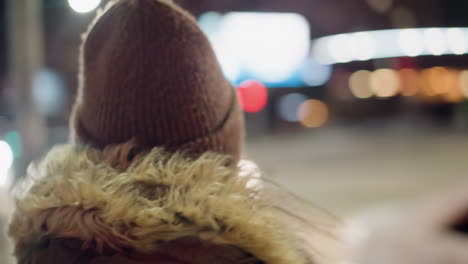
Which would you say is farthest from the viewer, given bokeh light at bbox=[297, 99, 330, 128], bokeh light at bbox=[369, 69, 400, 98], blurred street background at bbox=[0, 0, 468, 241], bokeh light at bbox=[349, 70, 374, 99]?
bokeh light at bbox=[349, 70, 374, 99]

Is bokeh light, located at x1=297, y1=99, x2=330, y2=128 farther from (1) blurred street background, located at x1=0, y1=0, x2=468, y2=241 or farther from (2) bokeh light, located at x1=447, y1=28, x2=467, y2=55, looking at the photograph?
(2) bokeh light, located at x1=447, y1=28, x2=467, y2=55

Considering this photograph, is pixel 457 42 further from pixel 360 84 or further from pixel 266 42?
pixel 360 84

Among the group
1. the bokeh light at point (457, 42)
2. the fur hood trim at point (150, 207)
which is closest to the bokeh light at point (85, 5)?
the fur hood trim at point (150, 207)

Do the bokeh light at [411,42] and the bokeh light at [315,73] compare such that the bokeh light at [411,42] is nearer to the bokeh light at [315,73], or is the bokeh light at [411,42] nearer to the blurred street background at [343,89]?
the blurred street background at [343,89]

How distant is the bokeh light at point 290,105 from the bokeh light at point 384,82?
2275 mm

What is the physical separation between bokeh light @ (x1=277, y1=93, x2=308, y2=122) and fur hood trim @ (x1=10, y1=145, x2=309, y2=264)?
562 inches

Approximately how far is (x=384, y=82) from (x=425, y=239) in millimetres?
12597

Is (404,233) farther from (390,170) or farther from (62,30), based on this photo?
(390,170)

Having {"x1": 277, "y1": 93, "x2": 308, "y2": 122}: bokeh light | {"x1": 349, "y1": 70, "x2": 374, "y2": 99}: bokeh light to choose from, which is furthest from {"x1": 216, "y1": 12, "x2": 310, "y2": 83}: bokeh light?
{"x1": 349, "y1": 70, "x2": 374, "y2": 99}: bokeh light

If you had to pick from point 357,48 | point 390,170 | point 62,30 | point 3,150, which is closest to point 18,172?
point 3,150

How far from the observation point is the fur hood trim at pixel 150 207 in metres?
1.03

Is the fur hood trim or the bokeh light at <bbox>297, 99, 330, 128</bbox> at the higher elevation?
the bokeh light at <bbox>297, 99, 330, 128</bbox>

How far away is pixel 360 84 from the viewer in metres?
17.0

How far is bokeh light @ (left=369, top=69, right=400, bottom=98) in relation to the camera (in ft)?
51.9
